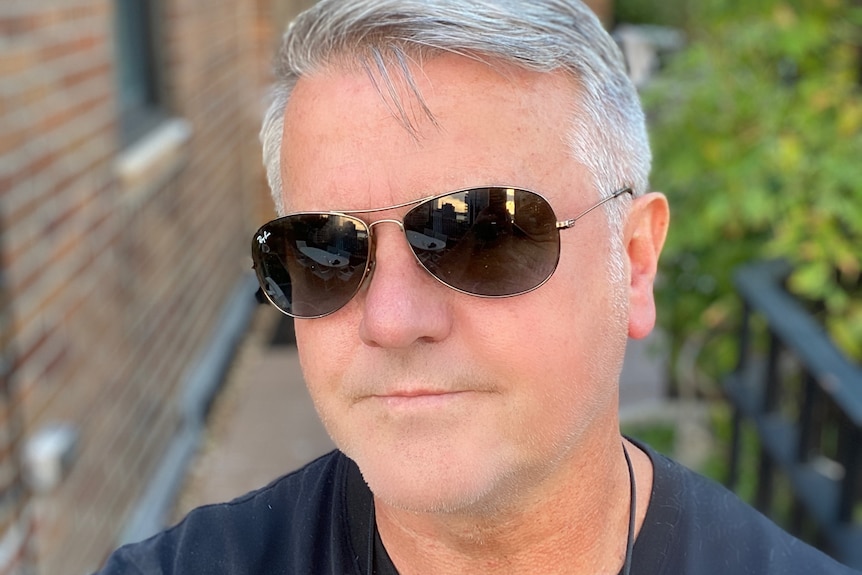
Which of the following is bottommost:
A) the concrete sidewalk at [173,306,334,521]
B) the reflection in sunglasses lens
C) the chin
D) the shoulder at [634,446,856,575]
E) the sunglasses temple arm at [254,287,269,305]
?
the concrete sidewalk at [173,306,334,521]

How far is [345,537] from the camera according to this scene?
60.4 inches

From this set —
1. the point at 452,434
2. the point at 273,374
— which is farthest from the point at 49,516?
the point at 273,374

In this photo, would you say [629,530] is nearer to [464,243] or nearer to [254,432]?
[464,243]

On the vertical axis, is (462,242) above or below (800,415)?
above

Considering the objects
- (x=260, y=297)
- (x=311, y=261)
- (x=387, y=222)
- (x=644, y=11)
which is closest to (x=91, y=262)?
(x=260, y=297)

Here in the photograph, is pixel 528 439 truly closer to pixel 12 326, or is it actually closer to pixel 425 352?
pixel 425 352

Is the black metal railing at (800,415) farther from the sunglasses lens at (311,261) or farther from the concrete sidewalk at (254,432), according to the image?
the concrete sidewalk at (254,432)

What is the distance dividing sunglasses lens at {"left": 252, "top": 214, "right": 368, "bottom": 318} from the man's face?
3 cm

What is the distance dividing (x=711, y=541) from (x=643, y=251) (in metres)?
0.51

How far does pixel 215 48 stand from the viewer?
6090 millimetres

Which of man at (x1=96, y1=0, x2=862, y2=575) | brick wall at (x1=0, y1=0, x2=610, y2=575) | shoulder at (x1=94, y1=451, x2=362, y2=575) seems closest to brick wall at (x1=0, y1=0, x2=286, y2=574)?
brick wall at (x1=0, y1=0, x2=610, y2=575)

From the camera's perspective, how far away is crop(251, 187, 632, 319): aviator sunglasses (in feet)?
4.30

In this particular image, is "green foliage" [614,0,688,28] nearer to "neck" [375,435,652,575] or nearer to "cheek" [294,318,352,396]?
"neck" [375,435,652,575]

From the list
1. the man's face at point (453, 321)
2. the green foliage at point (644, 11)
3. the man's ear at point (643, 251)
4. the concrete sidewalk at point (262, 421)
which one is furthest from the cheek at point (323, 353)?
the green foliage at point (644, 11)
